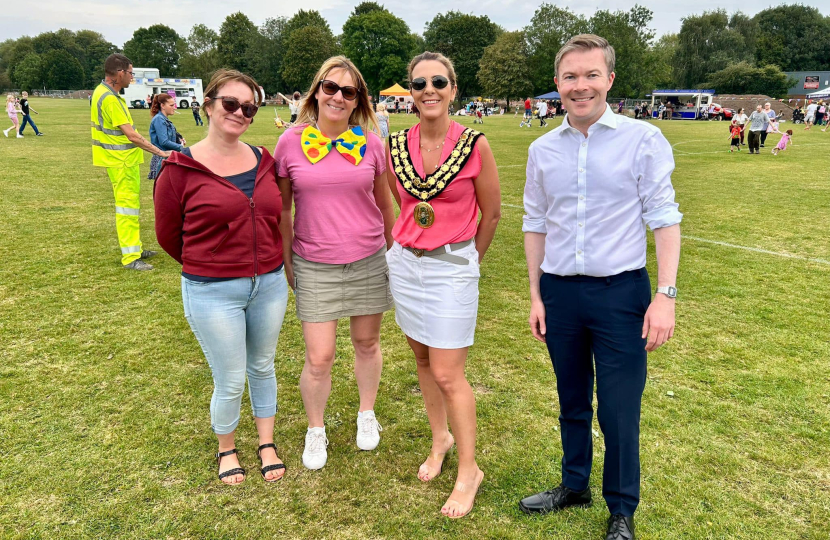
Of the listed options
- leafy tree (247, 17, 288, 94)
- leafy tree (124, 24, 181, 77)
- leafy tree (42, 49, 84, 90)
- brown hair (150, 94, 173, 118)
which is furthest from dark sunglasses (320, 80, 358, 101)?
leafy tree (42, 49, 84, 90)

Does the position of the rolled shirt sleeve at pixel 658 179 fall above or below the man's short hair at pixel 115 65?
below

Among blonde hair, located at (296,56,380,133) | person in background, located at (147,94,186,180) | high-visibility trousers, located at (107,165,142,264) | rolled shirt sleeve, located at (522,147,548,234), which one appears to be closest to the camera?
rolled shirt sleeve, located at (522,147,548,234)

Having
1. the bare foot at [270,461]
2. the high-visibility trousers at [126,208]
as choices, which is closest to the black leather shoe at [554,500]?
the bare foot at [270,461]

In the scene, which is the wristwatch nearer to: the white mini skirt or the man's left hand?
the man's left hand

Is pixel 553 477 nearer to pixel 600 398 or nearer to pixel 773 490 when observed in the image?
pixel 600 398

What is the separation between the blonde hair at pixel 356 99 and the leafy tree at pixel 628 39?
62407 millimetres

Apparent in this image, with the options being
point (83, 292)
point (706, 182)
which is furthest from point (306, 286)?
point (706, 182)

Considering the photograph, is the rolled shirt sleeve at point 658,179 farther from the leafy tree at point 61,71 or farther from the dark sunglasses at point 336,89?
the leafy tree at point 61,71

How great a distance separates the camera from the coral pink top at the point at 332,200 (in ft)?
9.02

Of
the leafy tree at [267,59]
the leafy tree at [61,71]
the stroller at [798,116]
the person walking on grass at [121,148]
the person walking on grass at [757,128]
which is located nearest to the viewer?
the person walking on grass at [121,148]

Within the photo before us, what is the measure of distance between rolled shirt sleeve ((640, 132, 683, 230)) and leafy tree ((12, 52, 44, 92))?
126m

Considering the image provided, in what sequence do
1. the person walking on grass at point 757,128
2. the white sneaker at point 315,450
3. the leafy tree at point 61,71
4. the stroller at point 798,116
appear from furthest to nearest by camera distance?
the leafy tree at point 61,71 < the stroller at point 798,116 < the person walking on grass at point 757,128 < the white sneaker at point 315,450

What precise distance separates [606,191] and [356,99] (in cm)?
149

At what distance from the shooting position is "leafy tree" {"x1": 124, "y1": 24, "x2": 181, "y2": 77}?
103 meters
